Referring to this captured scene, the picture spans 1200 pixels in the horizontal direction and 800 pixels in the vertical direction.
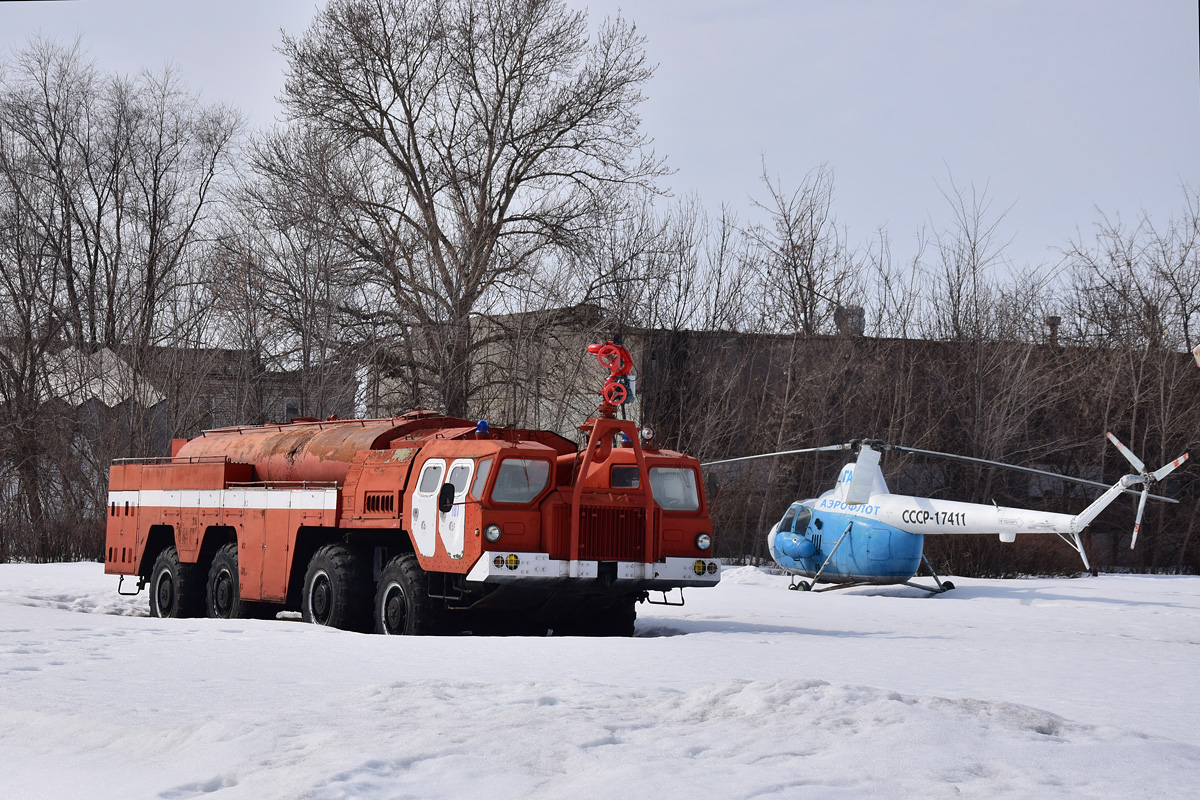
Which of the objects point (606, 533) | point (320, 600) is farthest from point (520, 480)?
point (320, 600)

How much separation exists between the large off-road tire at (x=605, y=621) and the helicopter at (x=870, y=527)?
5390mm

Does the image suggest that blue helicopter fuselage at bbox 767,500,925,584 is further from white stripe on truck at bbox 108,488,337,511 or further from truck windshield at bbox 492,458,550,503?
white stripe on truck at bbox 108,488,337,511

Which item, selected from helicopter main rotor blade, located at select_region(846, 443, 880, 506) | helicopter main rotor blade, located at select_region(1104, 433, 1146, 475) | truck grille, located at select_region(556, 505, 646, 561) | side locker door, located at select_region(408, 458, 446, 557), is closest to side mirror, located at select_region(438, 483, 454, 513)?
side locker door, located at select_region(408, 458, 446, 557)

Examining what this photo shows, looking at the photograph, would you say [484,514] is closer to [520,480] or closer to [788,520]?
[520,480]

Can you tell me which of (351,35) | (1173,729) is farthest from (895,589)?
(351,35)

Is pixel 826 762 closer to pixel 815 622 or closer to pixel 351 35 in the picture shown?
pixel 815 622

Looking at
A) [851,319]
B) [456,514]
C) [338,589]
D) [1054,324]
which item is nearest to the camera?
[456,514]

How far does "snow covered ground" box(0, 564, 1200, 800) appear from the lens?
6035mm

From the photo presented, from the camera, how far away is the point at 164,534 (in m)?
19.0

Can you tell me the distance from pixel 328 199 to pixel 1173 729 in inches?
1091

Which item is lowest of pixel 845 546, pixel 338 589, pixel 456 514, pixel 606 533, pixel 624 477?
pixel 338 589

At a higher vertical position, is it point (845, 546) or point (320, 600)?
point (845, 546)

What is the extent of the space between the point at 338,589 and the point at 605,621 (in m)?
3.11

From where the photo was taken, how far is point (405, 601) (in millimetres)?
13750
